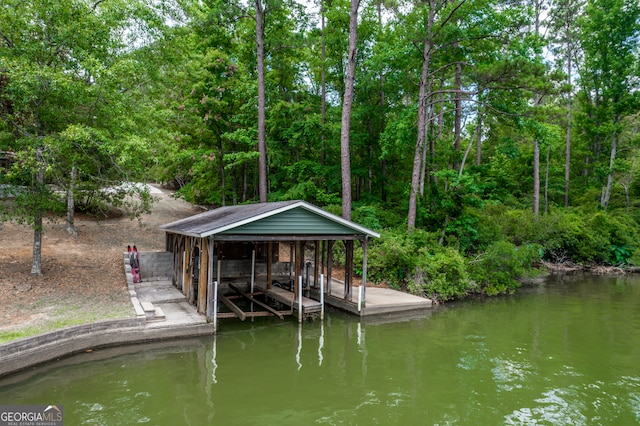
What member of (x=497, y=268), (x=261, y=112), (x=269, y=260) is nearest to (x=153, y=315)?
(x=269, y=260)

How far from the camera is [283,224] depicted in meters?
10.2

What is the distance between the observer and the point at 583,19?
24.7m

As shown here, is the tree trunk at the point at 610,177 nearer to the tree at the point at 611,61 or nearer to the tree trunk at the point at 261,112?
the tree at the point at 611,61

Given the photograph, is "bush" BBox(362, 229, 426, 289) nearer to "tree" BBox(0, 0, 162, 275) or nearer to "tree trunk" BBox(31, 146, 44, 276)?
"tree" BBox(0, 0, 162, 275)

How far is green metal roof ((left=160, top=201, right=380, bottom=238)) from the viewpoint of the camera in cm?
939

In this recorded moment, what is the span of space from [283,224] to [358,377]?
15.4 ft

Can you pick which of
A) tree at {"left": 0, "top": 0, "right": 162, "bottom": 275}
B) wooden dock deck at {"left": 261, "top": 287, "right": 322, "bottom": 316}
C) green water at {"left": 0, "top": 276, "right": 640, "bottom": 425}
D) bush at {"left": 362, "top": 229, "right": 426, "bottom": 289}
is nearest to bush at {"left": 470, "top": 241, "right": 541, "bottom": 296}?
bush at {"left": 362, "top": 229, "right": 426, "bottom": 289}

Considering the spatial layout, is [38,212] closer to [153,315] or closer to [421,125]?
[153,315]

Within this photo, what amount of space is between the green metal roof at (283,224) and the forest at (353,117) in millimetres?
2653

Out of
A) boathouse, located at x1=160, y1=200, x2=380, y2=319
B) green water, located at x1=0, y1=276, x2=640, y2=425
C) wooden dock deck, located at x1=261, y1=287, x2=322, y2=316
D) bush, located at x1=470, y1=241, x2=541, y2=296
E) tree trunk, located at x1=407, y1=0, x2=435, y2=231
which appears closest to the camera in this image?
green water, located at x1=0, y1=276, x2=640, y2=425

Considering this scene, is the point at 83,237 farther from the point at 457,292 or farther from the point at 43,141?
the point at 457,292

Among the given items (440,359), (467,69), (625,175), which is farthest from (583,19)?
(440,359)

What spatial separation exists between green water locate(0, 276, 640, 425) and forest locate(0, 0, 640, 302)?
4506mm

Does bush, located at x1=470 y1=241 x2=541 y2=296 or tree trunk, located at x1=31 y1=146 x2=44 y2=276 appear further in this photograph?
bush, located at x1=470 y1=241 x2=541 y2=296
